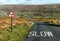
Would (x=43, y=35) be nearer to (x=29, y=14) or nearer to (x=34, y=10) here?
(x=29, y=14)

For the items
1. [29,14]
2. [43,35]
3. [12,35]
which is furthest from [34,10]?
[12,35]

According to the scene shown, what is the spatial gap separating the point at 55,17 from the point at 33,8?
136 inches

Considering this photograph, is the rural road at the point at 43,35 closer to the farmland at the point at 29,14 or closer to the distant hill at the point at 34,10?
the farmland at the point at 29,14

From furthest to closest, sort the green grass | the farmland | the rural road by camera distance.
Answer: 1. the farmland
2. the rural road
3. the green grass

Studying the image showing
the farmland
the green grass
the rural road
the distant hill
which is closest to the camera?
the green grass

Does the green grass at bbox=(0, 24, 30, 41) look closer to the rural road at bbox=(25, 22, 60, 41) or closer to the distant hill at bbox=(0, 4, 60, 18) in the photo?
the rural road at bbox=(25, 22, 60, 41)

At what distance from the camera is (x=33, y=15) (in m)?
33.8

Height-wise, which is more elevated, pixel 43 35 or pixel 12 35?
pixel 12 35

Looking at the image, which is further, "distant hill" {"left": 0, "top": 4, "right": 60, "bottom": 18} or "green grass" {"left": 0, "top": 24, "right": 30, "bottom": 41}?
"distant hill" {"left": 0, "top": 4, "right": 60, "bottom": 18}

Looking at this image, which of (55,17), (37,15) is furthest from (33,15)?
(55,17)

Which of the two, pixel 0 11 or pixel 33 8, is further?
pixel 33 8

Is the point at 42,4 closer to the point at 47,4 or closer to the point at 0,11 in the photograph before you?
the point at 47,4

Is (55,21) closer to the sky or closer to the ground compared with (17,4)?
closer to the ground

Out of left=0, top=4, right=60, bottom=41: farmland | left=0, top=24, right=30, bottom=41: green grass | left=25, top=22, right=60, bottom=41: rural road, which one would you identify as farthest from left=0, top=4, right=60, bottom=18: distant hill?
left=0, top=24, right=30, bottom=41: green grass
